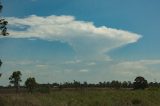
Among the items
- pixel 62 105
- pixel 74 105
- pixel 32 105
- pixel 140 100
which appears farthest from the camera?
pixel 140 100

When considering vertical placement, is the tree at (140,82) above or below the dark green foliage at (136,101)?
above

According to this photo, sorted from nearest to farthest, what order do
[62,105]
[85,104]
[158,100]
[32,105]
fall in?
[32,105] < [62,105] < [85,104] < [158,100]

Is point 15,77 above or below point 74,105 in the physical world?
above

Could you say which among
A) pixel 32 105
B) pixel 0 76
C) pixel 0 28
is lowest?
pixel 32 105

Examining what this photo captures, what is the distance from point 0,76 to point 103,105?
767 centimetres

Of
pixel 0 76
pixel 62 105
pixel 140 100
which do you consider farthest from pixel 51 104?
pixel 140 100

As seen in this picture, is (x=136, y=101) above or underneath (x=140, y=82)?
underneath

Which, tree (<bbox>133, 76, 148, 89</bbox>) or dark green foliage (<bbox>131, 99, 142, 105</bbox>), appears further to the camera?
tree (<bbox>133, 76, 148, 89</bbox>)

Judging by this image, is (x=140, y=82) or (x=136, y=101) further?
(x=140, y=82)

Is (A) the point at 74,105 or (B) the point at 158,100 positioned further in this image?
(B) the point at 158,100

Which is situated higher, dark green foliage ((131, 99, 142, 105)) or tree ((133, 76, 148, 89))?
tree ((133, 76, 148, 89))

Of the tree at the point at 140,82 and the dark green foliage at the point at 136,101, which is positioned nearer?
the dark green foliage at the point at 136,101

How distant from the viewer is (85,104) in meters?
25.6

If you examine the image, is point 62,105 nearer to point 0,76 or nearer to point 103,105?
point 103,105
